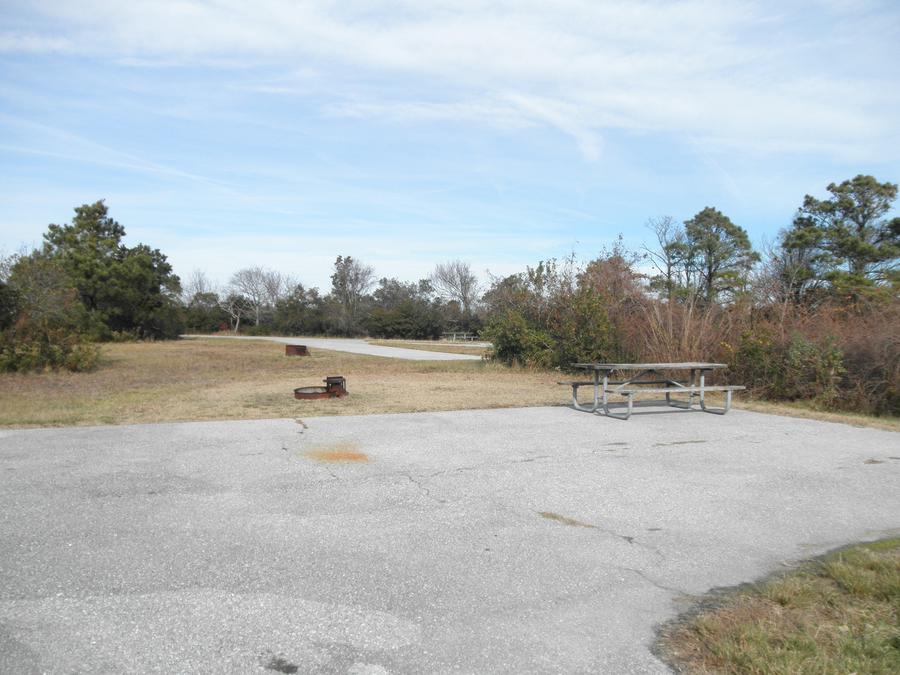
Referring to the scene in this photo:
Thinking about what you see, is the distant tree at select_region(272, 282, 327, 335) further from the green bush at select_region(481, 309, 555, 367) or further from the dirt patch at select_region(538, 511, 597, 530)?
the dirt patch at select_region(538, 511, 597, 530)

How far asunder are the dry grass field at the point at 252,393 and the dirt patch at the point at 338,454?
103 inches

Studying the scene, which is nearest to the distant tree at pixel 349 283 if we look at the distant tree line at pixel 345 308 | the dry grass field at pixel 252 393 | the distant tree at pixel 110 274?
the distant tree line at pixel 345 308

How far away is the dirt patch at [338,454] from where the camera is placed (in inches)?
268

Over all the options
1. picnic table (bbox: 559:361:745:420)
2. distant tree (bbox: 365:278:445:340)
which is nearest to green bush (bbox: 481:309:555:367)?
picnic table (bbox: 559:361:745:420)

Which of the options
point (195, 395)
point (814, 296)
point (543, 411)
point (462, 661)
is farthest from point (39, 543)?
point (814, 296)

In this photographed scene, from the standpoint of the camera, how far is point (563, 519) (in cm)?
492

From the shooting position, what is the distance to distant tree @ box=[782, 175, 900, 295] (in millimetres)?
25766

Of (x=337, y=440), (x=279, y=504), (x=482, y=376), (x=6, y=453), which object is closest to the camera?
(x=279, y=504)

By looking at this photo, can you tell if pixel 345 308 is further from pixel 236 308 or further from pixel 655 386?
pixel 655 386

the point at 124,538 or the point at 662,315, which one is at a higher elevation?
the point at 662,315

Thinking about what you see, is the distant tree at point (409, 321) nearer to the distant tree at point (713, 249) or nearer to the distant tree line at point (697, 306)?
the distant tree line at point (697, 306)

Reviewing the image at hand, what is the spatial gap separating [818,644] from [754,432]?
6444mm

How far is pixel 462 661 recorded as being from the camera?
112 inches

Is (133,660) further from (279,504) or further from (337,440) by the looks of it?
(337,440)
